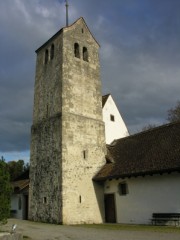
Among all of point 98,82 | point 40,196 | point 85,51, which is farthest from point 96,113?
point 40,196

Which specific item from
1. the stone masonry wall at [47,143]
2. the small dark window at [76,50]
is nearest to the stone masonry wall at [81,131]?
the small dark window at [76,50]

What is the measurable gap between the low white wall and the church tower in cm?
205

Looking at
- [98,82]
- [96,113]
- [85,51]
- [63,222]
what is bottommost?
[63,222]

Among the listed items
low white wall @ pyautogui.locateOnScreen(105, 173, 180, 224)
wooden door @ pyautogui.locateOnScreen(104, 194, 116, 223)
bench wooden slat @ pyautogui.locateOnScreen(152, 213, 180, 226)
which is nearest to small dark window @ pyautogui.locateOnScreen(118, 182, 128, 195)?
low white wall @ pyautogui.locateOnScreen(105, 173, 180, 224)

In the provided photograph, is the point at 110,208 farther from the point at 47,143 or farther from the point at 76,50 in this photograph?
the point at 76,50

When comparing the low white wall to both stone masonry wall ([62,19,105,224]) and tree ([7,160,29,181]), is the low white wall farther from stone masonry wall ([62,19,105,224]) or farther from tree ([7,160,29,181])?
tree ([7,160,29,181])

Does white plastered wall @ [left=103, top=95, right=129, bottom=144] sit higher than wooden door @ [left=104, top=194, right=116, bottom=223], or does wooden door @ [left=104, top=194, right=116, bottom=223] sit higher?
white plastered wall @ [left=103, top=95, right=129, bottom=144]

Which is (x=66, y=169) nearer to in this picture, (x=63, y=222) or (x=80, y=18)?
(x=63, y=222)

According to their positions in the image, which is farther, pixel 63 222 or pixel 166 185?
pixel 63 222

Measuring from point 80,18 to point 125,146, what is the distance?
37.9ft

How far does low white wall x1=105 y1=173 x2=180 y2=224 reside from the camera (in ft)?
57.0

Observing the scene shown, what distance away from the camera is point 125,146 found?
76.3 ft

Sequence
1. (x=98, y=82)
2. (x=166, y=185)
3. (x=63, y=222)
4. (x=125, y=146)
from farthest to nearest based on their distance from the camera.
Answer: (x=98, y=82)
(x=125, y=146)
(x=63, y=222)
(x=166, y=185)

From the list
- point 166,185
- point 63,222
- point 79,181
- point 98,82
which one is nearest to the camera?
point 166,185
